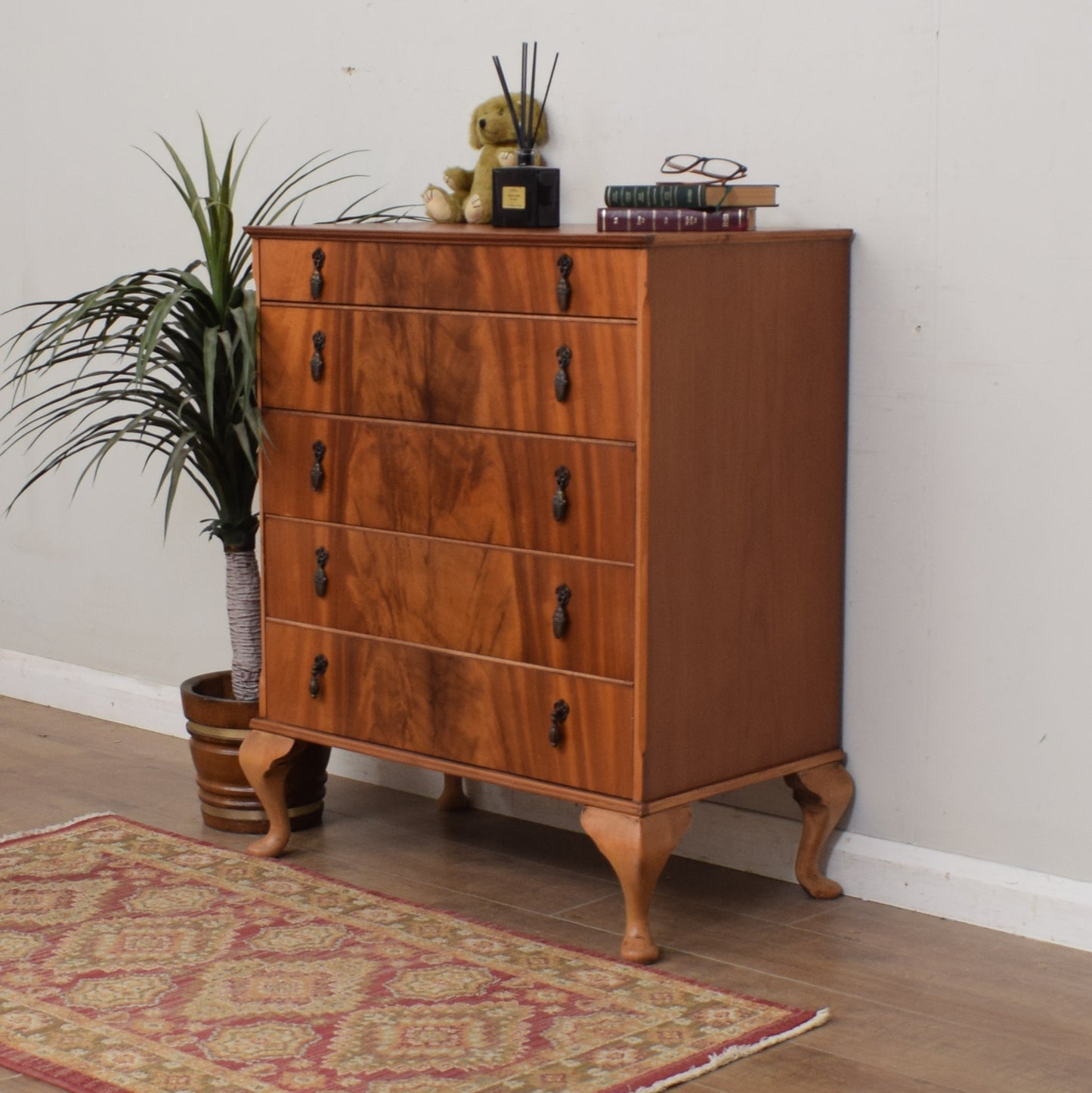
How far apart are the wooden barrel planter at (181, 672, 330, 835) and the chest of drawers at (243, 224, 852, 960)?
220 millimetres

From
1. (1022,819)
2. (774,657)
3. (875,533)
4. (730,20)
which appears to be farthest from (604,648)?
(730,20)

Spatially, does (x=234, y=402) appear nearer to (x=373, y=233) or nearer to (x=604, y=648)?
(x=373, y=233)

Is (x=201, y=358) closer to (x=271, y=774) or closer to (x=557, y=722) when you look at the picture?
(x=271, y=774)

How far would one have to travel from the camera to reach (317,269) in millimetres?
2803

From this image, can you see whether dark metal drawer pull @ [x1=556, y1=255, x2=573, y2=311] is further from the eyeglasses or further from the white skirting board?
the white skirting board

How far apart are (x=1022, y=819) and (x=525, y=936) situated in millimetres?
790

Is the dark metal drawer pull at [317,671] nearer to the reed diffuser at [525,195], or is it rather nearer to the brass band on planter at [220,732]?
the brass band on planter at [220,732]

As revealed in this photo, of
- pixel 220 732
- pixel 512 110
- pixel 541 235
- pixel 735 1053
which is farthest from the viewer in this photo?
pixel 220 732

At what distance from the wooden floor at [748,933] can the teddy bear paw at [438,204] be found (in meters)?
1.13

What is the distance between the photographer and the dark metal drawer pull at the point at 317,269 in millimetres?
2797

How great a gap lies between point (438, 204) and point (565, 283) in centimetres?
66

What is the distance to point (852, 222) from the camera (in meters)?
2.76

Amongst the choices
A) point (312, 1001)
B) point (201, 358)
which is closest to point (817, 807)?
point (312, 1001)

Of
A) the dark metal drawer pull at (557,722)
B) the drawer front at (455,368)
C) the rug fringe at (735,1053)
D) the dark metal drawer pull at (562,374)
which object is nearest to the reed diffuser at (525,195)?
the drawer front at (455,368)
